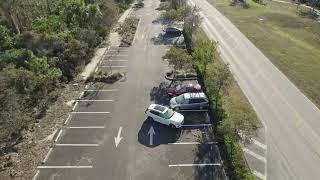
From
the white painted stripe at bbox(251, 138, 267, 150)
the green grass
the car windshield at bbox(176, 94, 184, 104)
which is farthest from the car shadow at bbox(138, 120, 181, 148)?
the green grass

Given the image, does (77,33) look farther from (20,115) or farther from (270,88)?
(270,88)

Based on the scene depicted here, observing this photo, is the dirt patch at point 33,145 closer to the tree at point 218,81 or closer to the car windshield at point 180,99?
the car windshield at point 180,99

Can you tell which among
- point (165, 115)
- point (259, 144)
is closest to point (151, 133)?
point (165, 115)

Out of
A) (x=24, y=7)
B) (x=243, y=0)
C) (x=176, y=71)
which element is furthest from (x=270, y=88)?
(x=243, y=0)

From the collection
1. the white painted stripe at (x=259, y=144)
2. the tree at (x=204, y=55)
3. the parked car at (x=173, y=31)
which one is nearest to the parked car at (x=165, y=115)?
the white painted stripe at (x=259, y=144)

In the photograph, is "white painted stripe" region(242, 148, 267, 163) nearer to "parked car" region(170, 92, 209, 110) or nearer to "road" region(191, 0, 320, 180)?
"road" region(191, 0, 320, 180)
